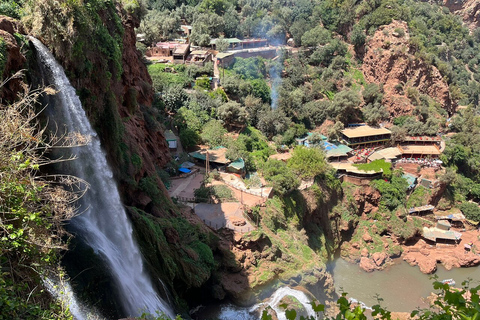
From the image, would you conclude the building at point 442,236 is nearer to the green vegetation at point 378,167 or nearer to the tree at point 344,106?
the green vegetation at point 378,167

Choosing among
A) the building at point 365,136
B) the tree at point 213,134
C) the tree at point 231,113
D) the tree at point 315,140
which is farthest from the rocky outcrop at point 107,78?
the building at point 365,136

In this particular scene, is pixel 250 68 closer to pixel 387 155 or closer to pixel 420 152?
pixel 387 155

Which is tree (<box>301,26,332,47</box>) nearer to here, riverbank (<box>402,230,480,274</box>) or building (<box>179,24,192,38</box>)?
building (<box>179,24,192,38</box>)

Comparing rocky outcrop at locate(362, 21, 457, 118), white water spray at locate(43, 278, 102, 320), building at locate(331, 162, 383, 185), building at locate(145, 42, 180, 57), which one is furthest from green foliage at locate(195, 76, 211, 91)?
white water spray at locate(43, 278, 102, 320)

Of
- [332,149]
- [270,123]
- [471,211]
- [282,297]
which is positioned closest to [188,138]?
[270,123]

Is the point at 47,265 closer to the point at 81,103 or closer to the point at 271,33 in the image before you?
the point at 81,103

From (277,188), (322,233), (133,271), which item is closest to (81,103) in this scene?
(133,271)
